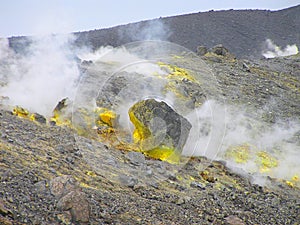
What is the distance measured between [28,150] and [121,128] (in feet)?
13.3

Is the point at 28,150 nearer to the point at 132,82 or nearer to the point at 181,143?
the point at 181,143

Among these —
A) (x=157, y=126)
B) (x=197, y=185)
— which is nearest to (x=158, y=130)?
(x=157, y=126)

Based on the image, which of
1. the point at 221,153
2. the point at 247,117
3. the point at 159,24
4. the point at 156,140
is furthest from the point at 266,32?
the point at 156,140

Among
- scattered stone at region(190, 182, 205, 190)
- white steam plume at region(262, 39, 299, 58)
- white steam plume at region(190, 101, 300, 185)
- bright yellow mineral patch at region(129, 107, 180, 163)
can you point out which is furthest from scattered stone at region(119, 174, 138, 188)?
white steam plume at region(262, 39, 299, 58)

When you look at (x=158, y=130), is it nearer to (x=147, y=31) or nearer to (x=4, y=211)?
(x=4, y=211)

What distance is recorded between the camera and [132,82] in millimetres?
16219

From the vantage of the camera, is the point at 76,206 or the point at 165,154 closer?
the point at 76,206

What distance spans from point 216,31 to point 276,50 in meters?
6.28

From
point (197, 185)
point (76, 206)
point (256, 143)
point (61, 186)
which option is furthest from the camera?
point (256, 143)

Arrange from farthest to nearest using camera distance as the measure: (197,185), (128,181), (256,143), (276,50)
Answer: (276,50) < (256,143) < (197,185) < (128,181)

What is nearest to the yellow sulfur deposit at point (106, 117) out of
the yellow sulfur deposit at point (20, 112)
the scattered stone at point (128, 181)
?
the yellow sulfur deposit at point (20, 112)

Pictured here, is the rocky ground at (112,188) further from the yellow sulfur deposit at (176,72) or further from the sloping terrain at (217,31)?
the sloping terrain at (217,31)

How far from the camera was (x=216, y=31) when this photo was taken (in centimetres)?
4288

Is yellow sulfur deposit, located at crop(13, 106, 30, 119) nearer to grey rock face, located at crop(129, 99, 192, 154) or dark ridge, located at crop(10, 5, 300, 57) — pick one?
grey rock face, located at crop(129, 99, 192, 154)
